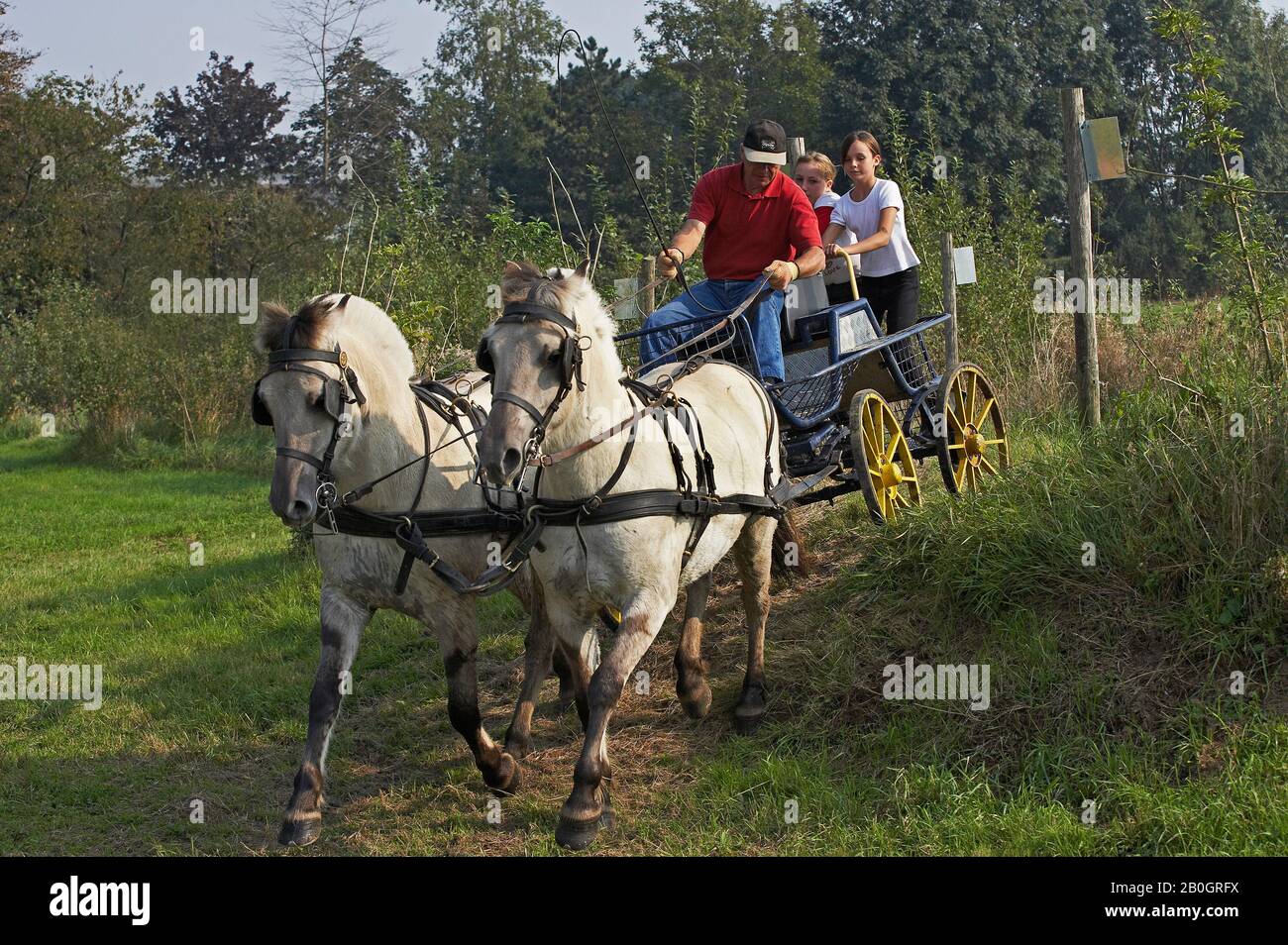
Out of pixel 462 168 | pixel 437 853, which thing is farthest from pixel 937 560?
pixel 462 168

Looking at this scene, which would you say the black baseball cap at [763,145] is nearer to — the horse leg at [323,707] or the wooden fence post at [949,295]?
the horse leg at [323,707]

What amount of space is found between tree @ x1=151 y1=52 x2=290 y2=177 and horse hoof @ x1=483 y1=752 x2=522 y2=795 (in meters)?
28.0

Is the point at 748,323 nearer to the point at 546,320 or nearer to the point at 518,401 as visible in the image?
the point at 546,320

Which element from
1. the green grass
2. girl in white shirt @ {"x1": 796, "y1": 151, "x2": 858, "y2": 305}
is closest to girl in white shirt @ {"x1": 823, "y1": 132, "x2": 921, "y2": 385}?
girl in white shirt @ {"x1": 796, "y1": 151, "x2": 858, "y2": 305}

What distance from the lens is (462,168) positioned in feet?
117

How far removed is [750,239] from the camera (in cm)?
648

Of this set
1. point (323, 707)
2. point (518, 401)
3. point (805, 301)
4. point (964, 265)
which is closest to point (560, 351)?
point (518, 401)

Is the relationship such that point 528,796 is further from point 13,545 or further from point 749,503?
point 13,545

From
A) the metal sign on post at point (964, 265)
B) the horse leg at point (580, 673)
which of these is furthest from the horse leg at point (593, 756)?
the metal sign on post at point (964, 265)

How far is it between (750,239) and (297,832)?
3709 mm

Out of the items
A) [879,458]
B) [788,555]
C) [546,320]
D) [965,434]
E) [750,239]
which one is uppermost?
[750,239]

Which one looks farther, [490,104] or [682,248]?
[490,104]

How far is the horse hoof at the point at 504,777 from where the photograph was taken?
521 cm

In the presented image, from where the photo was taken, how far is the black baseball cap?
243 inches
